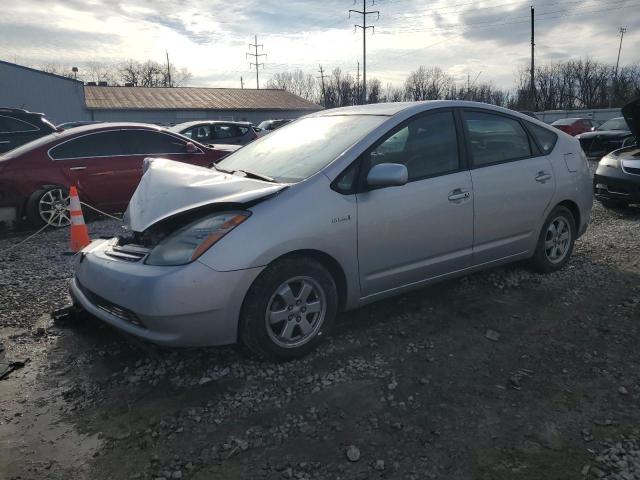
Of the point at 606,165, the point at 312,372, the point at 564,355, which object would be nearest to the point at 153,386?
the point at 312,372

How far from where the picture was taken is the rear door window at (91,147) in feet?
23.1

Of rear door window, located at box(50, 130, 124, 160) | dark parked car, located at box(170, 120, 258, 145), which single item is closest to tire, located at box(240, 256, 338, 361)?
rear door window, located at box(50, 130, 124, 160)

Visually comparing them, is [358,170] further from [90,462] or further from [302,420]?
[90,462]

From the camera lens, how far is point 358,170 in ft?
11.0

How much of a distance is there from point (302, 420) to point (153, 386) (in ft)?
3.14

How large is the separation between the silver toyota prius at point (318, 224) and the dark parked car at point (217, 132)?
10988mm

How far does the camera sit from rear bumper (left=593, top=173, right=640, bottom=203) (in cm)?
742

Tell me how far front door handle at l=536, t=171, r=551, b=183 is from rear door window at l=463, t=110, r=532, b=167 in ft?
0.66

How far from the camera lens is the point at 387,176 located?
326cm

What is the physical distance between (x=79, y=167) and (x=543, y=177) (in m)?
6.00

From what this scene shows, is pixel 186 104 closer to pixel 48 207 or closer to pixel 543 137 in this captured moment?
pixel 48 207

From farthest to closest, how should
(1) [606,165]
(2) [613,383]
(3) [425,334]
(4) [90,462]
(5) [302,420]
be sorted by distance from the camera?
(1) [606,165] < (3) [425,334] < (2) [613,383] < (5) [302,420] < (4) [90,462]

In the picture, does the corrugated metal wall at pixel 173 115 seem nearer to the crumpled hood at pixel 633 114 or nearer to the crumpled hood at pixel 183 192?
the crumpled hood at pixel 633 114

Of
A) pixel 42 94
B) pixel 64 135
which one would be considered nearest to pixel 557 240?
pixel 64 135
